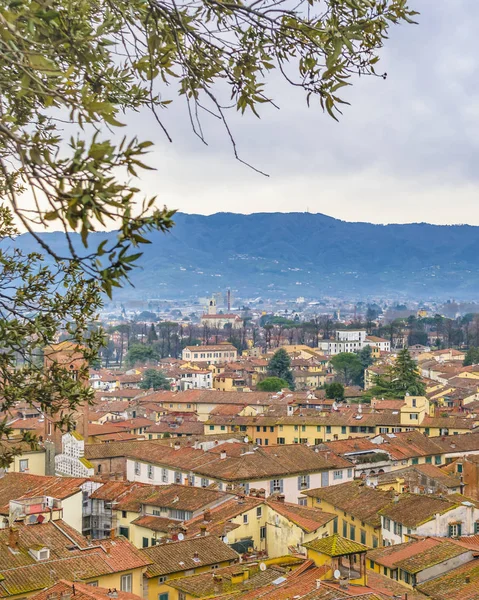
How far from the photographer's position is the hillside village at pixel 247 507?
16.9m

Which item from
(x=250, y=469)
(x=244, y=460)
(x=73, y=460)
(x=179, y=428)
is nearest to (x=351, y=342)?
(x=179, y=428)

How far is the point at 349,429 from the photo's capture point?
44875 mm

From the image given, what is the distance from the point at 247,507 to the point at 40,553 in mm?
7318

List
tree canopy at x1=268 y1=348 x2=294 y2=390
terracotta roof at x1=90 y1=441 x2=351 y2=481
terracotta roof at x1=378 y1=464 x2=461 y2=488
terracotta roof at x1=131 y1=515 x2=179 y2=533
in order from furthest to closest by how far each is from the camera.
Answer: tree canopy at x1=268 y1=348 x2=294 y2=390 → terracotta roof at x1=90 y1=441 x2=351 y2=481 → terracotta roof at x1=378 y1=464 x2=461 y2=488 → terracotta roof at x1=131 y1=515 x2=179 y2=533

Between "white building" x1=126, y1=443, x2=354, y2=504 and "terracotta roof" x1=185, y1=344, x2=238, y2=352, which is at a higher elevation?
"terracotta roof" x1=185, y1=344, x2=238, y2=352

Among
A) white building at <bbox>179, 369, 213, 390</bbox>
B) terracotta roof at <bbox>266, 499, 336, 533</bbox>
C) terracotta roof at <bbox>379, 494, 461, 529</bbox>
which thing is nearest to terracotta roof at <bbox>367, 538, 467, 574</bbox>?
terracotta roof at <bbox>266, 499, 336, 533</bbox>

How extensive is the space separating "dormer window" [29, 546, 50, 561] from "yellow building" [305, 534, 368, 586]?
5.24 m

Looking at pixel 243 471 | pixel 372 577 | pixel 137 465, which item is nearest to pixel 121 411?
pixel 137 465

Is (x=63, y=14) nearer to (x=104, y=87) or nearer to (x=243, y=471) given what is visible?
(x=104, y=87)

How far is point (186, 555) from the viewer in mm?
19312

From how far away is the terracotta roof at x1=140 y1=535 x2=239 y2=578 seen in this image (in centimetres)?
1845

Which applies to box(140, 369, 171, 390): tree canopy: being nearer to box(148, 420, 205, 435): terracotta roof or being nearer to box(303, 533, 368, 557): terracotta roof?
box(148, 420, 205, 435): terracotta roof

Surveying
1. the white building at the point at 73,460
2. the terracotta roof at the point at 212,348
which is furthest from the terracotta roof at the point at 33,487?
the terracotta roof at the point at 212,348

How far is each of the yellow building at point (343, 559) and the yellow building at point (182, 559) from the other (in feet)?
7.73
